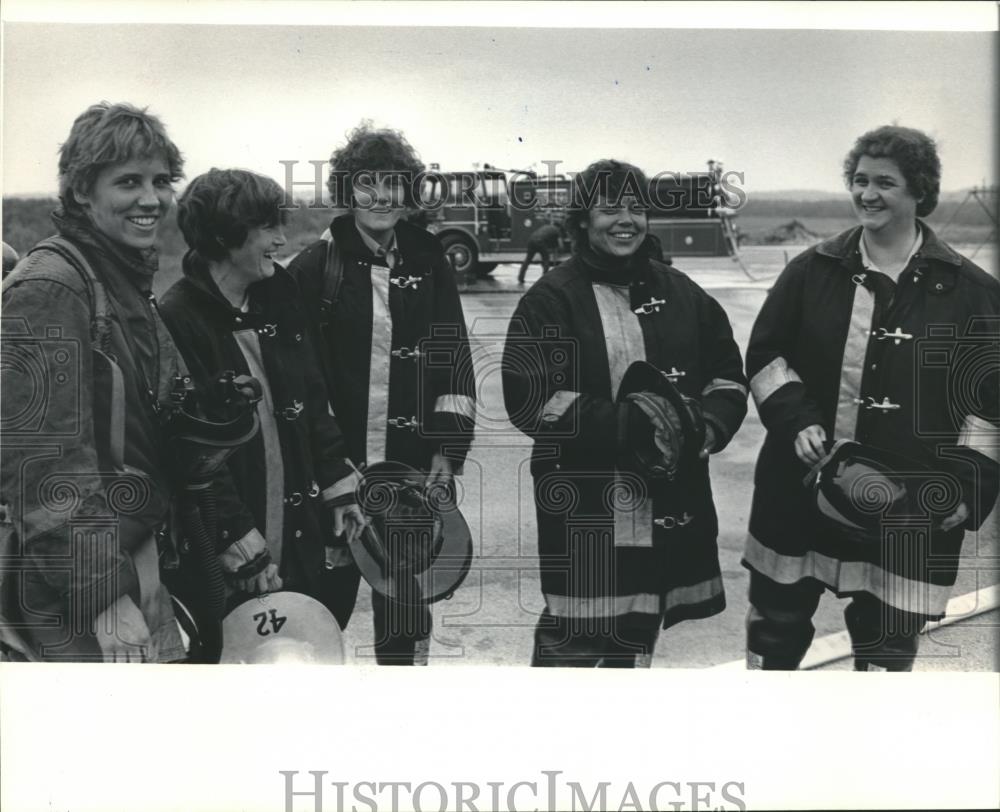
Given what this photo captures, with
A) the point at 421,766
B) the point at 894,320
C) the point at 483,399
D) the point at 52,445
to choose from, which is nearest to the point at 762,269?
the point at 894,320

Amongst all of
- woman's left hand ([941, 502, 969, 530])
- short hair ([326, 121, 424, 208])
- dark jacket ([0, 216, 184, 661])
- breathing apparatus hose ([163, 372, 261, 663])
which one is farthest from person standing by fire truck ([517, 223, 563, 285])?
woman's left hand ([941, 502, 969, 530])

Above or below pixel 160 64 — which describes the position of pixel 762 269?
below

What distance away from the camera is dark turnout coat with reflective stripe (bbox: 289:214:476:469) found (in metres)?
4.56

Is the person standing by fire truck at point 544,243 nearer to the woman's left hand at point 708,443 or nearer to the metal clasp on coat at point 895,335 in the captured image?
the woman's left hand at point 708,443

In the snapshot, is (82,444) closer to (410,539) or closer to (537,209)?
(410,539)

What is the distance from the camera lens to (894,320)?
15.0ft

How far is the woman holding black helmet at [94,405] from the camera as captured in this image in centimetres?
436

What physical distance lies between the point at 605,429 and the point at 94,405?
1776mm

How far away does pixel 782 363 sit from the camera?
464 cm

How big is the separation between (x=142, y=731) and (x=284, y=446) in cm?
117

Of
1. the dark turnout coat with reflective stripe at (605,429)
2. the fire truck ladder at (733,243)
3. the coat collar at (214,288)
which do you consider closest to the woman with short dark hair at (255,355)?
the coat collar at (214,288)

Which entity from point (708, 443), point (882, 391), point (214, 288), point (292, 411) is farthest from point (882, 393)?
point (214, 288)

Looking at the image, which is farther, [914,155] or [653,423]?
[914,155]

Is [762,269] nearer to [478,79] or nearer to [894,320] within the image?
[894,320]
